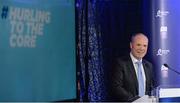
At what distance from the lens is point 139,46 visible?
429 centimetres

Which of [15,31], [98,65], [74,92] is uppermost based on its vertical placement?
[15,31]

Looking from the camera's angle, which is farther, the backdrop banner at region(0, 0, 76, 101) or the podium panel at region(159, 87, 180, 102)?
the podium panel at region(159, 87, 180, 102)

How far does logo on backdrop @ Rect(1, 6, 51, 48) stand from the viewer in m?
3.90

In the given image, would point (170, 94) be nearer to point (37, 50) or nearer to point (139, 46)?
point (139, 46)

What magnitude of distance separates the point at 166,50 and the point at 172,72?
0.84 feet

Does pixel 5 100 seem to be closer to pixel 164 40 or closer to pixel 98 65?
pixel 98 65

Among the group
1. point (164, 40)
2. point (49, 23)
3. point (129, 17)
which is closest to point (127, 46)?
point (129, 17)

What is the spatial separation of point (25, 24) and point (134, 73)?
127 cm

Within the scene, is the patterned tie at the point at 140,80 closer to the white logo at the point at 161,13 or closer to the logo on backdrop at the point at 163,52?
the logo on backdrop at the point at 163,52

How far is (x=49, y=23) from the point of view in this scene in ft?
14.1

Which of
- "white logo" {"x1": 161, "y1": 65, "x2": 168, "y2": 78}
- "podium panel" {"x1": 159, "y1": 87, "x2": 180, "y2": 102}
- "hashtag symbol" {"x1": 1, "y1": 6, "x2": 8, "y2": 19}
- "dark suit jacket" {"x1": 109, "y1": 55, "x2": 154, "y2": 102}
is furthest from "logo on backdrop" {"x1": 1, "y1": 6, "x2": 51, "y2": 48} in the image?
"podium panel" {"x1": 159, "y1": 87, "x2": 180, "y2": 102}

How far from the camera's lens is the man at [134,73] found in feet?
13.7

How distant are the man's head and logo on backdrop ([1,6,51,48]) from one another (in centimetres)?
96

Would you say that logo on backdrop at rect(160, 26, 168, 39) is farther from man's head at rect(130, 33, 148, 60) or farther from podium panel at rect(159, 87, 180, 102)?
podium panel at rect(159, 87, 180, 102)
